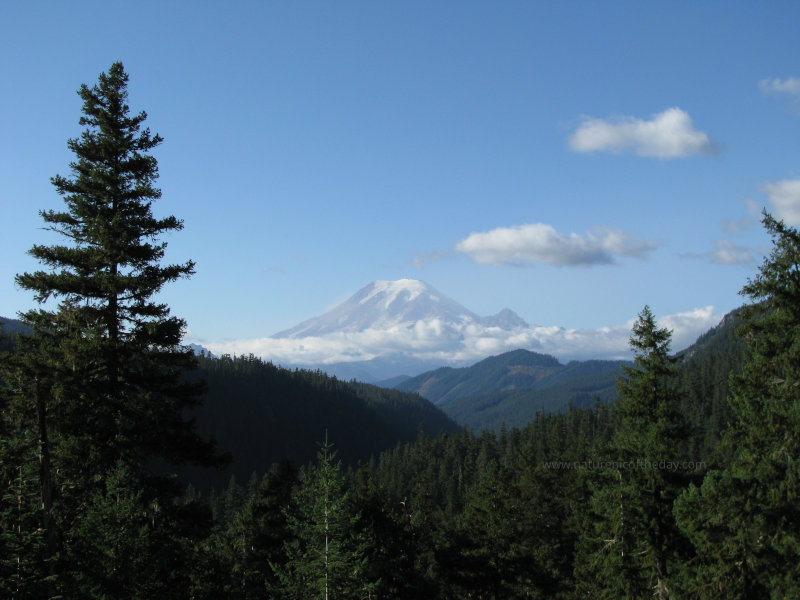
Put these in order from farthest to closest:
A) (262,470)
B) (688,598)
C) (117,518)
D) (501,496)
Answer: (262,470)
(501,496)
(688,598)
(117,518)

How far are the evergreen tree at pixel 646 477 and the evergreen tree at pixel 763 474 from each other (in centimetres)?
214

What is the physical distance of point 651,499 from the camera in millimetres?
17844

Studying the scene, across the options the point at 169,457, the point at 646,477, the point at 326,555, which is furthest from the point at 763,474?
the point at 169,457

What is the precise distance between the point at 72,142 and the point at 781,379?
1942 cm

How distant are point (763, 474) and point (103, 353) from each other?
677 inches

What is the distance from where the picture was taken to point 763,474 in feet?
47.7

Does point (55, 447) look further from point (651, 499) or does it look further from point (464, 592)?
point (464, 592)

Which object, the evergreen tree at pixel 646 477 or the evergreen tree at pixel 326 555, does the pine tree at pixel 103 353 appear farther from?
the evergreen tree at pixel 646 477

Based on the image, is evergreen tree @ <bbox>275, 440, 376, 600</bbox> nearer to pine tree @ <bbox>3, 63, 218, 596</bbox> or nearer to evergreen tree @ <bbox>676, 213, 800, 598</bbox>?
pine tree @ <bbox>3, 63, 218, 596</bbox>

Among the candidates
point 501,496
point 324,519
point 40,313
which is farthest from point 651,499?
point 40,313

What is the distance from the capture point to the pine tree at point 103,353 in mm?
11891

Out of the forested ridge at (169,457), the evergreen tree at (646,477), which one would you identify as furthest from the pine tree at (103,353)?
the evergreen tree at (646,477)

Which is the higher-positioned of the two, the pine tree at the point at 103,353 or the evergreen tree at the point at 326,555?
the pine tree at the point at 103,353

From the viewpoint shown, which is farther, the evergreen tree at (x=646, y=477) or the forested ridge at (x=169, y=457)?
the evergreen tree at (x=646, y=477)
